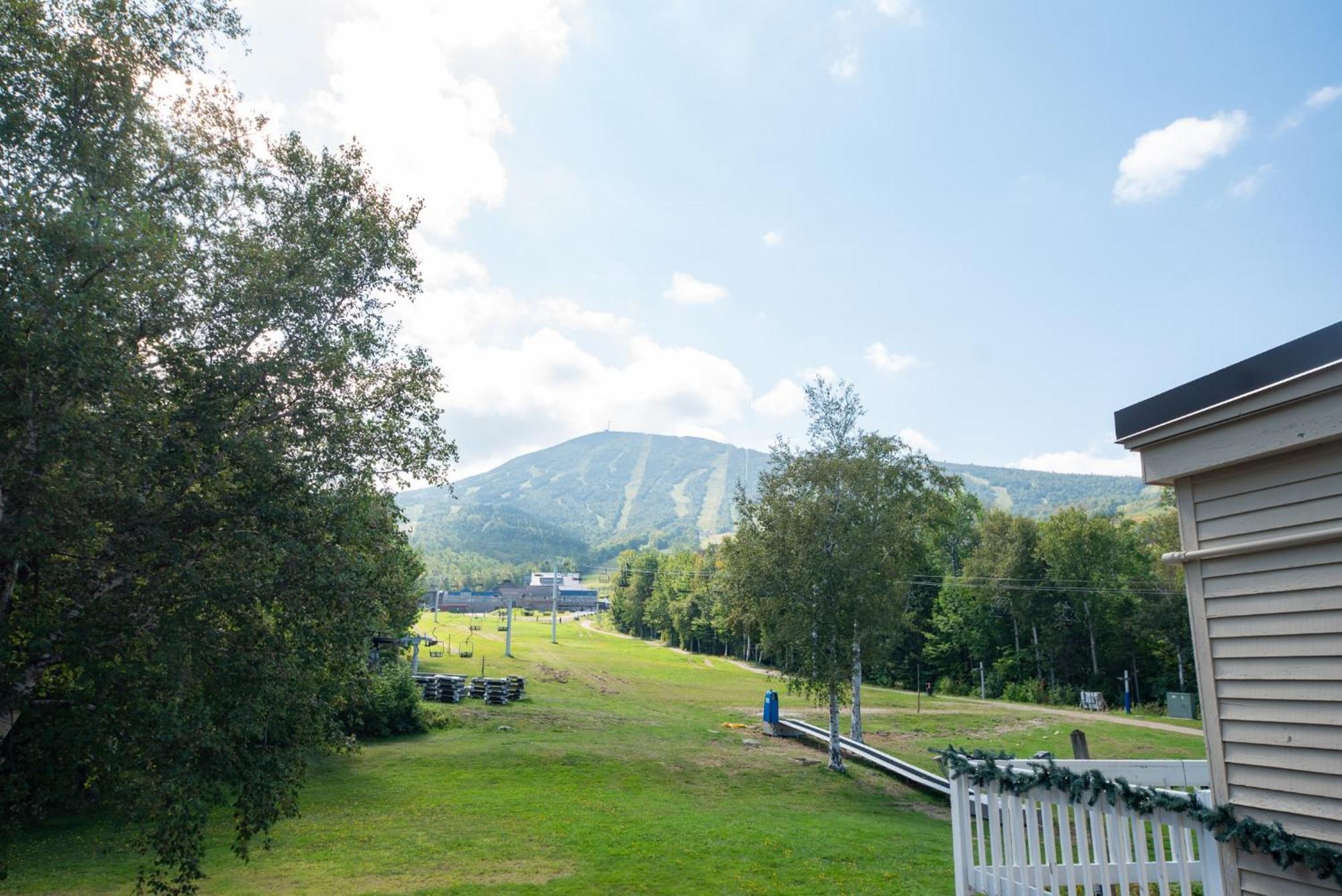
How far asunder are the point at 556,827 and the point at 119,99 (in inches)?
526

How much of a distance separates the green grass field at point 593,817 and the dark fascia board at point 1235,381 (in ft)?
25.7

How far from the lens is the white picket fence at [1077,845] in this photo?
6.16 metres

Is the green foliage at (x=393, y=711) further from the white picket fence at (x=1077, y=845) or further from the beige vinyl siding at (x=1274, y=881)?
the beige vinyl siding at (x=1274, y=881)

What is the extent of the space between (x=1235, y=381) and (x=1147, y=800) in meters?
3.47

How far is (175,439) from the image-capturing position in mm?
7781

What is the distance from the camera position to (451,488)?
11.0m

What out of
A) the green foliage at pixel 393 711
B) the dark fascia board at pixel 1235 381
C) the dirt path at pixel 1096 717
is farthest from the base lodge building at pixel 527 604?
the dark fascia board at pixel 1235 381

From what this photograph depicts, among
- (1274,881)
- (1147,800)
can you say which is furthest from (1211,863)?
(1147,800)

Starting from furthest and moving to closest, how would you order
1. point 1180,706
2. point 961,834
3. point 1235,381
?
point 1180,706, point 961,834, point 1235,381

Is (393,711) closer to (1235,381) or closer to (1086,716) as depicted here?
(1235,381)

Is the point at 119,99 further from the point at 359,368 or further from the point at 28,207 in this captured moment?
the point at 359,368

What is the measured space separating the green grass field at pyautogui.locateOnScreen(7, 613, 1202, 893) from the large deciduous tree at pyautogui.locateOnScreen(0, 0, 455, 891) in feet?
13.0

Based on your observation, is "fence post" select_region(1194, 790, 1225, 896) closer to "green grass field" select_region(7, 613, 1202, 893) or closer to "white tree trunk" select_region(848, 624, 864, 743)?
"green grass field" select_region(7, 613, 1202, 893)

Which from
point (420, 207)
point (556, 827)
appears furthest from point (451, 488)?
point (556, 827)
